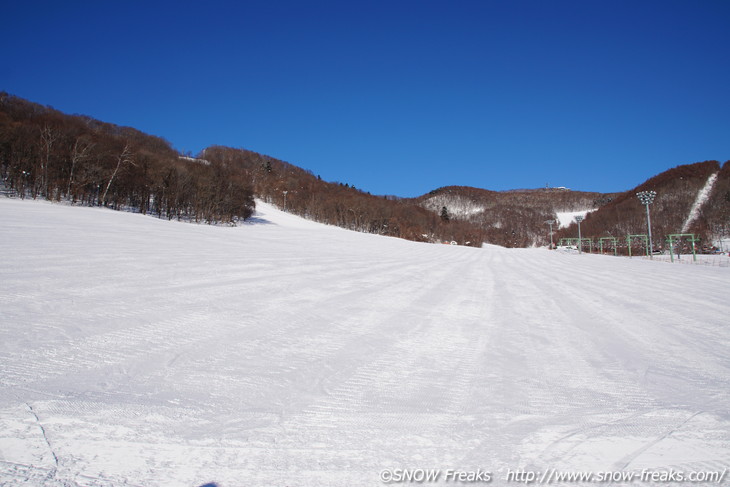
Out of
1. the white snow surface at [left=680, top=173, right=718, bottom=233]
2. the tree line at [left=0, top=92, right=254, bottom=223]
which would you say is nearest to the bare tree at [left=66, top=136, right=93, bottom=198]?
the tree line at [left=0, top=92, right=254, bottom=223]

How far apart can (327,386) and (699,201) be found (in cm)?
17482

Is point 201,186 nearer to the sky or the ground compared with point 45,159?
nearer to the ground

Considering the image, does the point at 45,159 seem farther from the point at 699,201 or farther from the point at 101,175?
the point at 699,201

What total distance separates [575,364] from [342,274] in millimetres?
A: 7027

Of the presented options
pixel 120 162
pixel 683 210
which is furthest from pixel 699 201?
pixel 120 162

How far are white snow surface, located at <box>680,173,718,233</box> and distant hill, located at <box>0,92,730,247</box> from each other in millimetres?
381

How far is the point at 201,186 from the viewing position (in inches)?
2303

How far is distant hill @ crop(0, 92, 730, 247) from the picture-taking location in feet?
144

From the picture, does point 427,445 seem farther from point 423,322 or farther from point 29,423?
point 423,322

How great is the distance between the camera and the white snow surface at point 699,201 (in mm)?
117106

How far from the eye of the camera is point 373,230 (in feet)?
339

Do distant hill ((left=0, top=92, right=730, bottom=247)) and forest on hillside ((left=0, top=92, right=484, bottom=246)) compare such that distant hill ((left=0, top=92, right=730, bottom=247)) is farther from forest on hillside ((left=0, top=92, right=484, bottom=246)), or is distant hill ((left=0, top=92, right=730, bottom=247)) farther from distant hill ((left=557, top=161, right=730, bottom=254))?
distant hill ((left=557, top=161, right=730, bottom=254))

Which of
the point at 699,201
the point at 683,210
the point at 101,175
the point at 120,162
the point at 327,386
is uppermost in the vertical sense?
the point at 699,201

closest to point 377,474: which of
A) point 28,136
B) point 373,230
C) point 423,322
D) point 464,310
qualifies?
point 423,322
